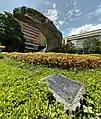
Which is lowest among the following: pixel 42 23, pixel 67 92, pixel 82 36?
pixel 67 92

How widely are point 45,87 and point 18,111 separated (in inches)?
43.5

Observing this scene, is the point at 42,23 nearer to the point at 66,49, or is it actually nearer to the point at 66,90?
the point at 66,49

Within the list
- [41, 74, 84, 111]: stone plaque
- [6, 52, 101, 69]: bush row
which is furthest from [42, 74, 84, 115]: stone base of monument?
[6, 52, 101, 69]: bush row

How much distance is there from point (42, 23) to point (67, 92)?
12014mm

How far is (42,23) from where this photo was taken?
1508 centimetres

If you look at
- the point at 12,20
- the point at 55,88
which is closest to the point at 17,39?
the point at 12,20

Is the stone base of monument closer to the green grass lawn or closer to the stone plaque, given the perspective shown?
the stone plaque

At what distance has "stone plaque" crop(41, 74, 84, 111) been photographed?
319 centimetres

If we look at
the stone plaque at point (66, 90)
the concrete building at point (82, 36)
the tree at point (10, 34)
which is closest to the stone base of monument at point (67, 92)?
the stone plaque at point (66, 90)

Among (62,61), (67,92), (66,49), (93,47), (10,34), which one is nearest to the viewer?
(67,92)

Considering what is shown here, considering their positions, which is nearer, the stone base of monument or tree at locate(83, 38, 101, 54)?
the stone base of monument

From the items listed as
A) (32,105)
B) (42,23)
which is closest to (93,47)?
(42,23)

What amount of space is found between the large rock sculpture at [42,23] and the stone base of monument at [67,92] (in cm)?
1054

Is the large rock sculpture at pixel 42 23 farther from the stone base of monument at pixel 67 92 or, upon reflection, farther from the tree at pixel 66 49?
the stone base of monument at pixel 67 92
